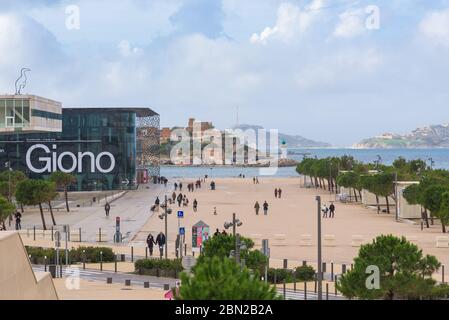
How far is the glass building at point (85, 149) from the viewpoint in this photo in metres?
122

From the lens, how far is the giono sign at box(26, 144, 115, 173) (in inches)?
4806

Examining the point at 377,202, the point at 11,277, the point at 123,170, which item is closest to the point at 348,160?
the point at 123,170

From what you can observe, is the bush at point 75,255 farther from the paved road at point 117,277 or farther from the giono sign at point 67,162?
the giono sign at point 67,162

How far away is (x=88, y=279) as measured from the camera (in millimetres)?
41062

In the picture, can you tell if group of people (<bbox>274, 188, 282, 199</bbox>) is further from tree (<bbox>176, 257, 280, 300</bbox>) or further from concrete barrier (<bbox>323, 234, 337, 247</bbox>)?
tree (<bbox>176, 257, 280, 300</bbox>)

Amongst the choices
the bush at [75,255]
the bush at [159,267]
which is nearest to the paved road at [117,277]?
the bush at [159,267]

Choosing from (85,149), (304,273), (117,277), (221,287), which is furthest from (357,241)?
(85,149)

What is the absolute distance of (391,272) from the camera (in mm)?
29969

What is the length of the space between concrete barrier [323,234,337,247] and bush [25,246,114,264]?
13.3 metres

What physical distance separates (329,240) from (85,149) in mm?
71894

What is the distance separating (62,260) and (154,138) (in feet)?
378

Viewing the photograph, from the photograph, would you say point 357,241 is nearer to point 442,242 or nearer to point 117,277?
point 442,242

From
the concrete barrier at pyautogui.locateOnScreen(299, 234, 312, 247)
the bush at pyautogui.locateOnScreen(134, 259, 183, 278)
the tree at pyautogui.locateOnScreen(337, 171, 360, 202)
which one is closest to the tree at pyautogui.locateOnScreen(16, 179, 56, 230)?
the concrete barrier at pyautogui.locateOnScreen(299, 234, 312, 247)
